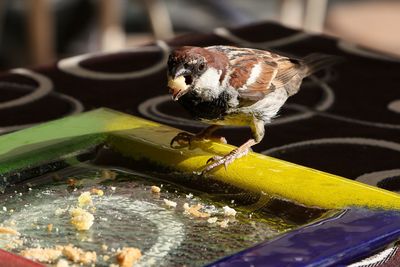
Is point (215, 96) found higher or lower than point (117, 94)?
higher

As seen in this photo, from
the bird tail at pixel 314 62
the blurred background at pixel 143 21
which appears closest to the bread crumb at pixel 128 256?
the bird tail at pixel 314 62

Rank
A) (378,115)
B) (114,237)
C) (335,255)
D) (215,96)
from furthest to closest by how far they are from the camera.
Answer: (378,115) < (215,96) < (114,237) < (335,255)

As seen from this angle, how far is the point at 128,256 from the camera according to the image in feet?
3.68

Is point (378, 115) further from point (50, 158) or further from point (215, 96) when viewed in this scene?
point (50, 158)

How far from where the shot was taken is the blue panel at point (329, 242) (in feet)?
3.48

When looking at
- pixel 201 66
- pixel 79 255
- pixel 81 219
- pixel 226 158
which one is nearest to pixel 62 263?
pixel 79 255

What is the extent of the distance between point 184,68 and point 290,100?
1.99ft

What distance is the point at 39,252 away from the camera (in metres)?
1.14

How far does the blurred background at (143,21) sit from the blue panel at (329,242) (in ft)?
6.36

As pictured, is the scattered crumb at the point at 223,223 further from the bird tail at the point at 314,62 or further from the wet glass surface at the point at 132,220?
the bird tail at the point at 314,62

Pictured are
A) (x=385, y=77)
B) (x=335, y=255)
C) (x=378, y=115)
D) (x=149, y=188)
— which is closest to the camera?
(x=335, y=255)

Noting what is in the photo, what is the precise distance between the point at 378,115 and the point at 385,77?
253 mm

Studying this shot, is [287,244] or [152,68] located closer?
[287,244]

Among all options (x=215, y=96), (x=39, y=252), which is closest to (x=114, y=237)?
(x=39, y=252)
